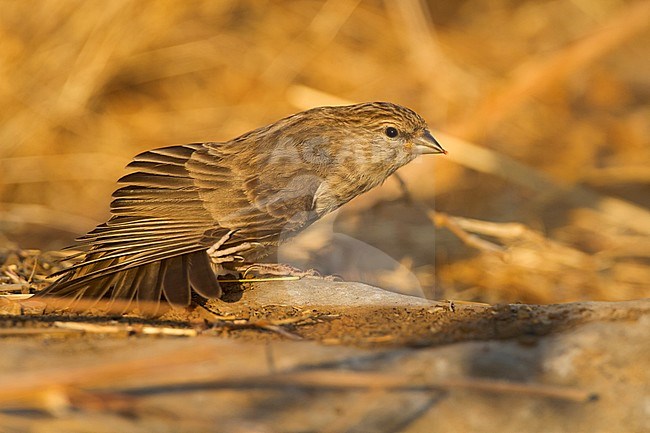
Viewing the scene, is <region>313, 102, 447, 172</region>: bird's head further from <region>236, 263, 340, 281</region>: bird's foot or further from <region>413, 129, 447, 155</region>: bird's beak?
<region>236, 263, 340, 281</region>: bird's foot

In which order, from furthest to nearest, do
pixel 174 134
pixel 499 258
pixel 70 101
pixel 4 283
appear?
pixel 174 134 < pixel 70 101 < pixel 499 258 < pixel 4 283

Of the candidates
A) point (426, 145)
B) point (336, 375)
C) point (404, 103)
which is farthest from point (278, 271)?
point (404, 103)

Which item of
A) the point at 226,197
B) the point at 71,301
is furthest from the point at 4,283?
the point at 226,197

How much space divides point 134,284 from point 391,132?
144 cm

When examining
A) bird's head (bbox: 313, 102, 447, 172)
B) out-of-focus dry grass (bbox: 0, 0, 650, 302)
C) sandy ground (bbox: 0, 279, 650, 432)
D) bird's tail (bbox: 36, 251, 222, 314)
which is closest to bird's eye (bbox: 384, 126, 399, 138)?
bird's head (bbox: 313, 102, 447, 172)

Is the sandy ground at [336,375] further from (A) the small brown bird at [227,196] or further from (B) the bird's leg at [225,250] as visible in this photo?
(B) the bird's leg at [225,250]

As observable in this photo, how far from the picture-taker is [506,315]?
3195 mm

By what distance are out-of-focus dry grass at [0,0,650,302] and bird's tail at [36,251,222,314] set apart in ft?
3.84

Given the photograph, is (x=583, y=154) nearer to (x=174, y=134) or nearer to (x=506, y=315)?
(x=174, y=134)

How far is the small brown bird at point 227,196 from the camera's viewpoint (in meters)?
3.64

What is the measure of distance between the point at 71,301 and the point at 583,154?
5.60m

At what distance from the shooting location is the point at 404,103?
8438 millimetres

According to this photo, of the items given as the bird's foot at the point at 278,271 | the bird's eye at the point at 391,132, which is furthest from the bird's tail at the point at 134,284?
the bird's eye at the point at 391,132

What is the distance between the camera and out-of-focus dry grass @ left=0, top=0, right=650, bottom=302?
6.25 metres
